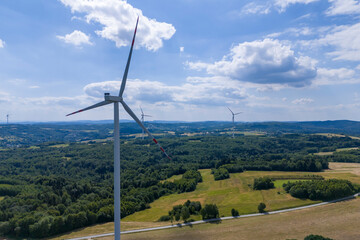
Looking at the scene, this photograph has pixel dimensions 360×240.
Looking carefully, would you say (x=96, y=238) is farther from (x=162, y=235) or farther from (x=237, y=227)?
(x=237, y=227)

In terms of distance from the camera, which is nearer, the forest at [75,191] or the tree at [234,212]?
the forest at [75,191]

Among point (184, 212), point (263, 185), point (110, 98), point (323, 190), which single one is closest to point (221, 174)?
point (263, 185)

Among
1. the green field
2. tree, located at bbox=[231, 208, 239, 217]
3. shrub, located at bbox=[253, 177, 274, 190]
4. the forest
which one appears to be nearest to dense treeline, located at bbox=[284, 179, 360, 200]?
the green field

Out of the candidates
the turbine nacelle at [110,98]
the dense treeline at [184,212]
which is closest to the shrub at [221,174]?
the dense treeline at [184,212]

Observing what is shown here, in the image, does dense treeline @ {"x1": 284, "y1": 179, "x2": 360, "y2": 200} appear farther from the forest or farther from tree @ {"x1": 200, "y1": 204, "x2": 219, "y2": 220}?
the forest

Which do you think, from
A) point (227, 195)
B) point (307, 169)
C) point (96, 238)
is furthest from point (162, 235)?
point (307, 169)

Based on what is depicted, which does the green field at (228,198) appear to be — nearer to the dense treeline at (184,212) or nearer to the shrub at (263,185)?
the shrub at (263,185)
